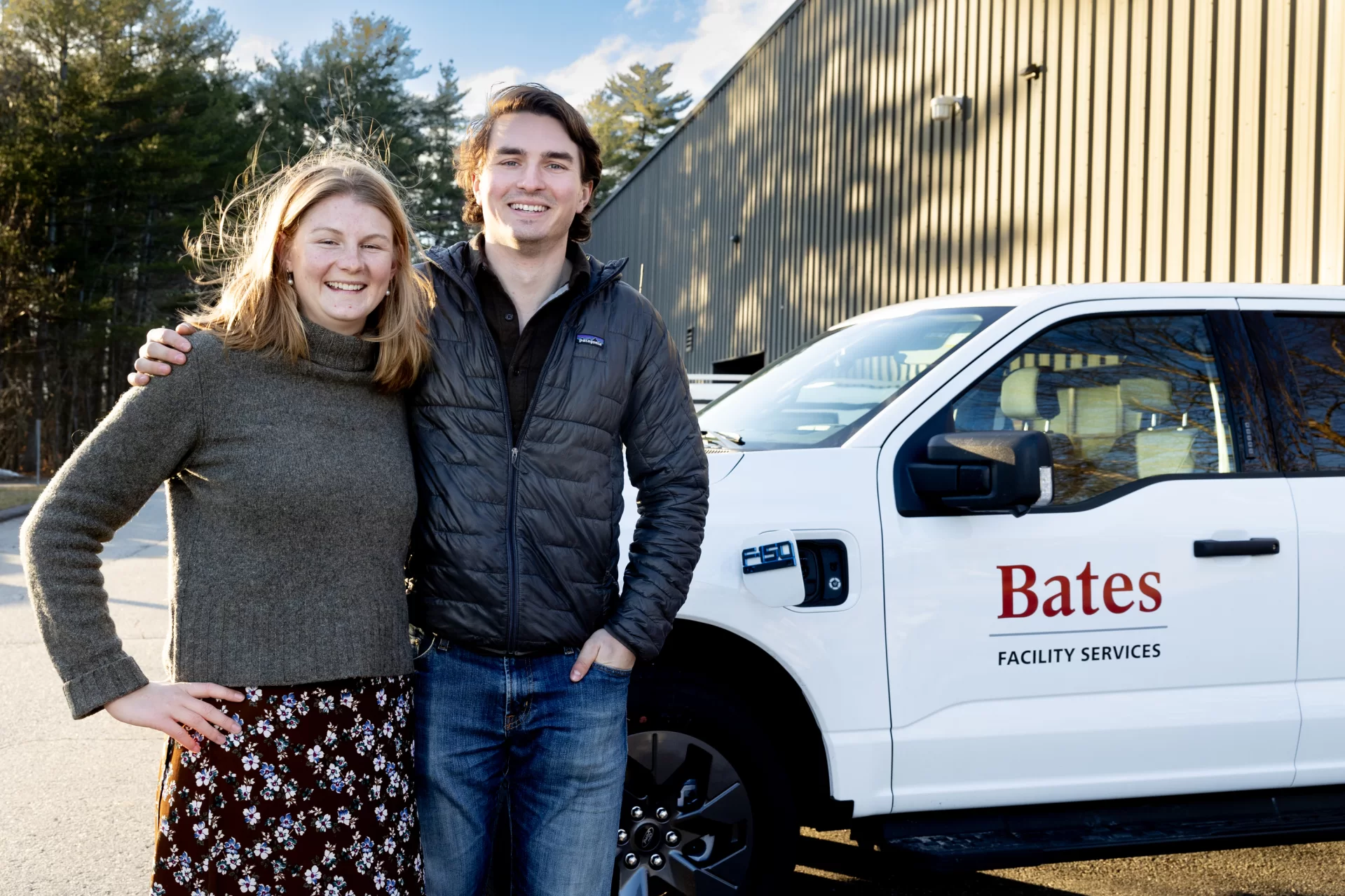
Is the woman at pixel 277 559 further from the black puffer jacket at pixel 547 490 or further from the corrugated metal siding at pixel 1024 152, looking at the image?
the corrugated metal siding at pixel 1024 152

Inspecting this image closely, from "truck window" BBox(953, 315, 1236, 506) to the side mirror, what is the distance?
30cm

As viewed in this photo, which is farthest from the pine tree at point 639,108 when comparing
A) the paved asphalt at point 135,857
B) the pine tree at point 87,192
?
the paved asphalt at point 135,857

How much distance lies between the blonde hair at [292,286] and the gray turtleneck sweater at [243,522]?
5cm

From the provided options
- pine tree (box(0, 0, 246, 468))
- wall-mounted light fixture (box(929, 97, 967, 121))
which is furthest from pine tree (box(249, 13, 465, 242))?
wall-mounted light fixture (box(929, 97, 967, 121))

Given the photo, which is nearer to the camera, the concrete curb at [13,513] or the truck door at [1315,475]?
the truck door at [1315,475]

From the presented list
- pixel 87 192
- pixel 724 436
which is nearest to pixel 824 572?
pixel 724 436

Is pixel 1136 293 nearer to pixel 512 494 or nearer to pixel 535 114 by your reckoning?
pixel 535 114

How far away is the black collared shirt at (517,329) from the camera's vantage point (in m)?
2.18

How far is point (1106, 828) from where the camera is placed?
125 inches

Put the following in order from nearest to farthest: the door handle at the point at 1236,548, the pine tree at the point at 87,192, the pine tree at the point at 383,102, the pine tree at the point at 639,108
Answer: the door handle at the point at 1236,548 → the pine tree at the point at 87,192 → the pine tree at the point at 383,102 → the pine tree at the point at 639,108

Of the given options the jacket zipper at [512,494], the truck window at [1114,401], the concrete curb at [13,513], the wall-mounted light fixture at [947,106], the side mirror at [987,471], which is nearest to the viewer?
the jacket zipper at [512,494]

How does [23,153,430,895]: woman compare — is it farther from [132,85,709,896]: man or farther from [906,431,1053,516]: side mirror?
[906,431,1053,516]: side mirror

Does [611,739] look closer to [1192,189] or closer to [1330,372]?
[1330,372]

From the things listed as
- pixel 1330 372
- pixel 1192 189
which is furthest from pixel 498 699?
pixel 1192 189
